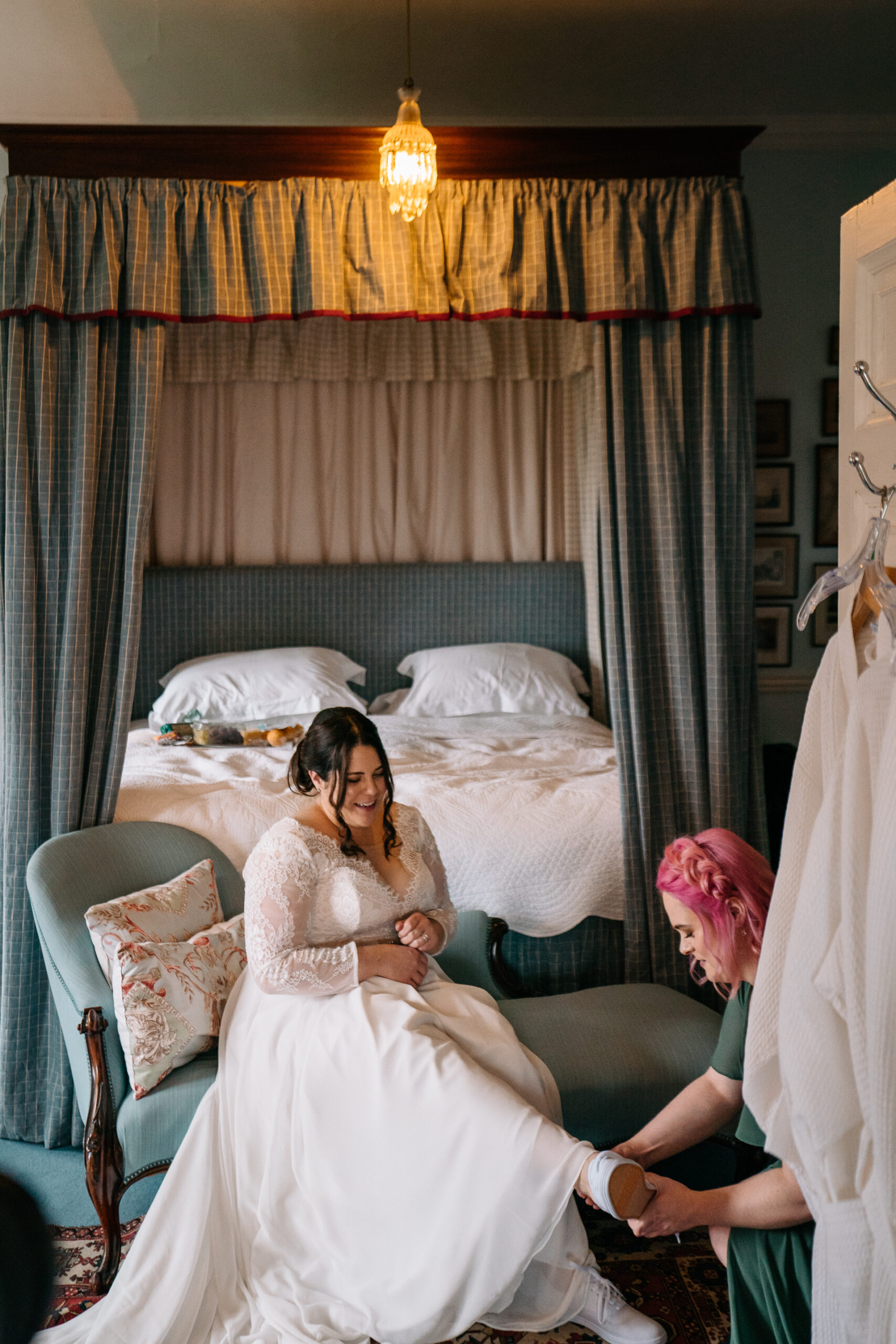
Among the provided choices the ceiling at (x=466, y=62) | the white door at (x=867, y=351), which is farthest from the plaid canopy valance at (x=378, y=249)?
the white door at (x=867, y=351)

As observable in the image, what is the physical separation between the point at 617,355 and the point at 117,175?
134 cm

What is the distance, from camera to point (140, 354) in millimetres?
2506

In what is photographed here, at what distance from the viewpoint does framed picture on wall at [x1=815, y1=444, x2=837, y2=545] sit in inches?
165

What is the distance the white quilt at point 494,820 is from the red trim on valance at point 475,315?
1.27m

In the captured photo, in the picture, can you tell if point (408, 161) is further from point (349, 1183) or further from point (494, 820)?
point (349, 1183)

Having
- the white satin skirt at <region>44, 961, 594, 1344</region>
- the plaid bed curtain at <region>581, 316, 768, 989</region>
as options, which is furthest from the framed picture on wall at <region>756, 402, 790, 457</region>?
the white satin skirt at <region>44, 961, 594, 1344</region>

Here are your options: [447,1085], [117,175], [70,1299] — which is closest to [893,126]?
[117,175]

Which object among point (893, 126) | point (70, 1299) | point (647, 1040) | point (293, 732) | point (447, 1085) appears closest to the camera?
point (447, 1085)

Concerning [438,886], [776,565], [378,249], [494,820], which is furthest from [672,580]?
[776,565]

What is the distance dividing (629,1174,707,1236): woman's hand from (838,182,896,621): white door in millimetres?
920

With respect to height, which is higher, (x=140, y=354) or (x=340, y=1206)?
(x=140, y=354)

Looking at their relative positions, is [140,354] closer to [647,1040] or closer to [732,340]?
[732,340]

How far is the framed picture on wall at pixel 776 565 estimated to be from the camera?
13.9ft

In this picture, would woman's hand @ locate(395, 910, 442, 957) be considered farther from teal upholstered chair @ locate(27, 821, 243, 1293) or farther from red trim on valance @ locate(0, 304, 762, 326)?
red trim on valance @ locate(0, 304, 762, 326)
